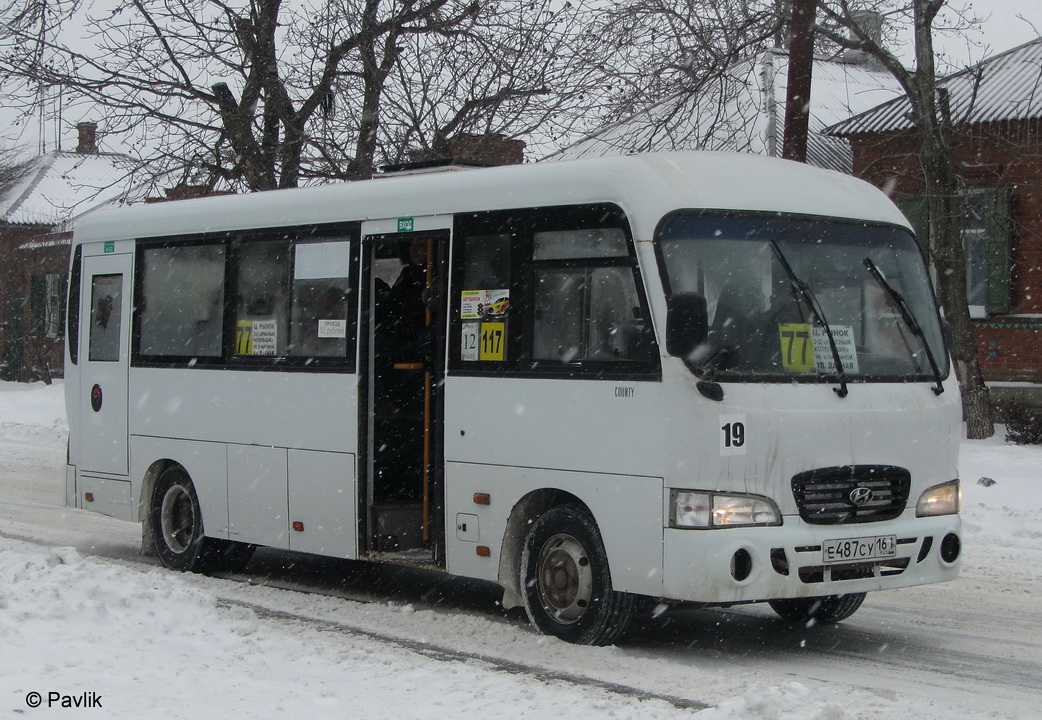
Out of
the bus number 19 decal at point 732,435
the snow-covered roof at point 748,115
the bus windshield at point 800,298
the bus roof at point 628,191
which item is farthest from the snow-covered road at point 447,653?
the snow-covered roof at point 748,115

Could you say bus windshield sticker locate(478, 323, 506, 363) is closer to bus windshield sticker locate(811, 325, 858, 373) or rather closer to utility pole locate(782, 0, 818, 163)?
bus windshield sticker locate(811, 325, 858, 373)

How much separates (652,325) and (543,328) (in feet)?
3.07

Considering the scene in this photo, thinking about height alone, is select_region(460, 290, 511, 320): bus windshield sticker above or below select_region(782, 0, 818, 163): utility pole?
below

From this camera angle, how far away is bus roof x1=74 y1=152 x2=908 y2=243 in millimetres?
8047

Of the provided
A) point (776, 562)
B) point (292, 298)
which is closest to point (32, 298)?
point (292, 298)

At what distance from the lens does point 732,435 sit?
759cm

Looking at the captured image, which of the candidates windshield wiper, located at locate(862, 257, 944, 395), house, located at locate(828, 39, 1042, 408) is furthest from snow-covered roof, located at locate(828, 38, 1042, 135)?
windshield wiper, located at locate(862, 257, 944, 395)

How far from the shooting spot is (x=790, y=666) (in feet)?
25.6

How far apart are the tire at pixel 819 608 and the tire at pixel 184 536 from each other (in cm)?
464

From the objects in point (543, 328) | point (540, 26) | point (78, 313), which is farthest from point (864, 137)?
point (543, 328)

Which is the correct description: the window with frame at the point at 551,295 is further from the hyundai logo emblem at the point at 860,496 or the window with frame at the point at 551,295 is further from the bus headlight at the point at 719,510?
the hyundai logo emblem at the point at 860,496

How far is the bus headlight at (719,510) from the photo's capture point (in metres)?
7.59

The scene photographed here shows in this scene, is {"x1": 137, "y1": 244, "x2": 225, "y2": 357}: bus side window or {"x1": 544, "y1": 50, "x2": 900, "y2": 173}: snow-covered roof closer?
{"x1": 137, "y1": 244, "x2": 225, "y2": 357}: bus side window

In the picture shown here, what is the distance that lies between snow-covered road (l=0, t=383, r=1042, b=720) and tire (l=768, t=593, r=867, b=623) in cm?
14
